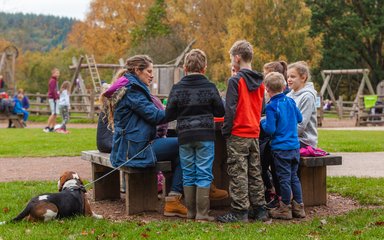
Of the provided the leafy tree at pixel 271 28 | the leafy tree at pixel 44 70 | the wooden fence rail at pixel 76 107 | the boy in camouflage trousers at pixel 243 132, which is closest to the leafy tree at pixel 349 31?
the leafy tree at pixel 271 28

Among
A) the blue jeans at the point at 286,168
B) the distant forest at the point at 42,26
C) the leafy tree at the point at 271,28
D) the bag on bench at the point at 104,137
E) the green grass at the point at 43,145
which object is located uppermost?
the distant forest at the point at 42,26

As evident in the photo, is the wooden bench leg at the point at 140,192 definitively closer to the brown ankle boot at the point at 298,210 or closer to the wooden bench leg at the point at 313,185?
the brown ankle boot at the point at 298,210

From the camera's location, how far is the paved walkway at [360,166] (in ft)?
33.1

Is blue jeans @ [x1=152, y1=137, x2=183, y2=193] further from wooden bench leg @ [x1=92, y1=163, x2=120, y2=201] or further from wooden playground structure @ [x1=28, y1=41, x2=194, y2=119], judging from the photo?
wooden playground structure @ [x1=28, y1=41, x2=194, y2=119]

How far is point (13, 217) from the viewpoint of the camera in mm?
6508

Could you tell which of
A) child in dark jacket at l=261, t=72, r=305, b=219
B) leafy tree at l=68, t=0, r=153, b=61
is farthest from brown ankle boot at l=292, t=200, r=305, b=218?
leafy tree at l=68, t=0, r=153, b=61

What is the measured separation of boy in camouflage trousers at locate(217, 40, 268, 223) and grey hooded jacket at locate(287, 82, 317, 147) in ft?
2.77

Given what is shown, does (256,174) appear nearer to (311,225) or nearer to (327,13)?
(311,225)

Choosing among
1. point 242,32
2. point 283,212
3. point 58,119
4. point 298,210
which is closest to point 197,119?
point 283,212

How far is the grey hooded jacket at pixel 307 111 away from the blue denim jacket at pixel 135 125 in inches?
66.7

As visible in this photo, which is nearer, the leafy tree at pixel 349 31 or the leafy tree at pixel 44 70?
the leafy tree at pixel 349 31

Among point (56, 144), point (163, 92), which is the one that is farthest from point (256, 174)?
point (163, 92)

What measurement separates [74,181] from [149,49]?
35295 millimetres

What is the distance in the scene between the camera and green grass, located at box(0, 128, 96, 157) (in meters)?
13.4
